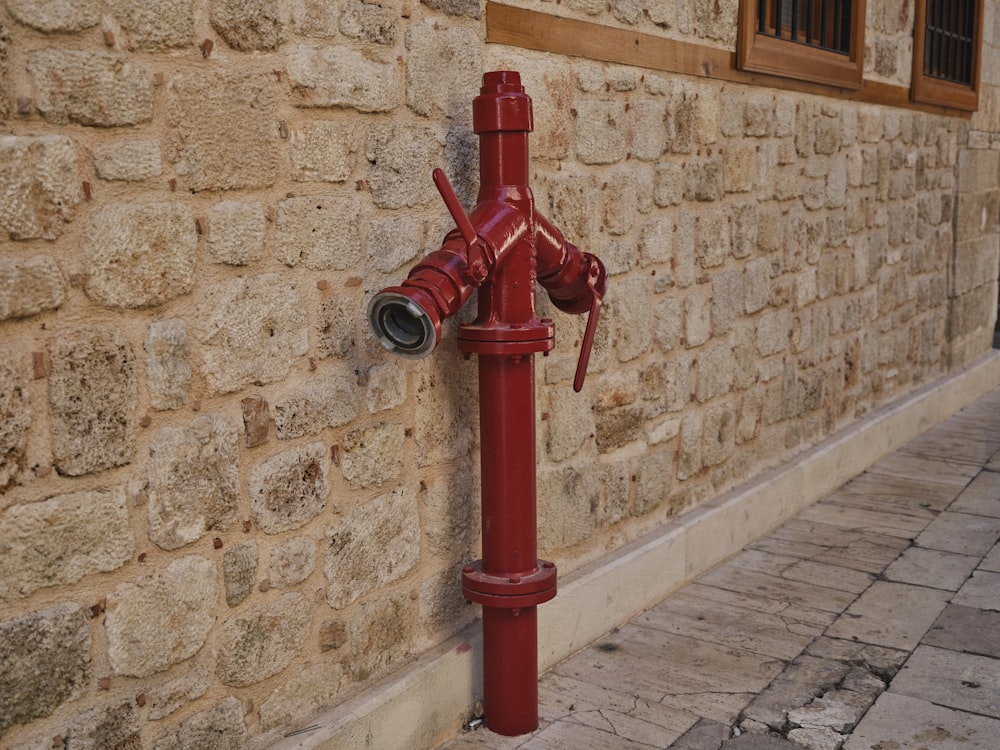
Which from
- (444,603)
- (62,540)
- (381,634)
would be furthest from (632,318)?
(62,540)

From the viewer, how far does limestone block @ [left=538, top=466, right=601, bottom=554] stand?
11.1 ft

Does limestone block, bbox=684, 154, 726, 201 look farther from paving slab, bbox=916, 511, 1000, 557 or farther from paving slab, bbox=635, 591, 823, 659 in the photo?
paving slab, bbox=916, 511, 1000, 557

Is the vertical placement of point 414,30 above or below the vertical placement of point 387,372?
above

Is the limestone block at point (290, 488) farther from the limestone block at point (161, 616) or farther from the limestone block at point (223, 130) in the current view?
the limestone block at point (223, 130)

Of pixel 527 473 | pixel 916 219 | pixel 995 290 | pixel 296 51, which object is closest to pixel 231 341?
pixel 296 51

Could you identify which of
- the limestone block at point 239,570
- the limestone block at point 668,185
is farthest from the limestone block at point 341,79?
the limestone block at point 668,185

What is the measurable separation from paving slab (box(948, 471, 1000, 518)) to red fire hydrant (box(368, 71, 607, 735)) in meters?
2.83

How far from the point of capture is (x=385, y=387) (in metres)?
2.74

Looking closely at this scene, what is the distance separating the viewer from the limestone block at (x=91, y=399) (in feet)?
6.58

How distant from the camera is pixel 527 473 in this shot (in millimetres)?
2844

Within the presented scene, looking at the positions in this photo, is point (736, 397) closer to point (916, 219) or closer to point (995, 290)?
point (916, 219)

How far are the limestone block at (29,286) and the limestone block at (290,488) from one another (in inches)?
24.3

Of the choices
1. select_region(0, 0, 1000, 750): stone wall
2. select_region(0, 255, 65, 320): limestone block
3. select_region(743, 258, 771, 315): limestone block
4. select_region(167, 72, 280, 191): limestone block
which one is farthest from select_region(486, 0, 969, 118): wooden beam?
select_region(0, 255, 65, 320): limestone block

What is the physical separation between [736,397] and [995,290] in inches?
170
